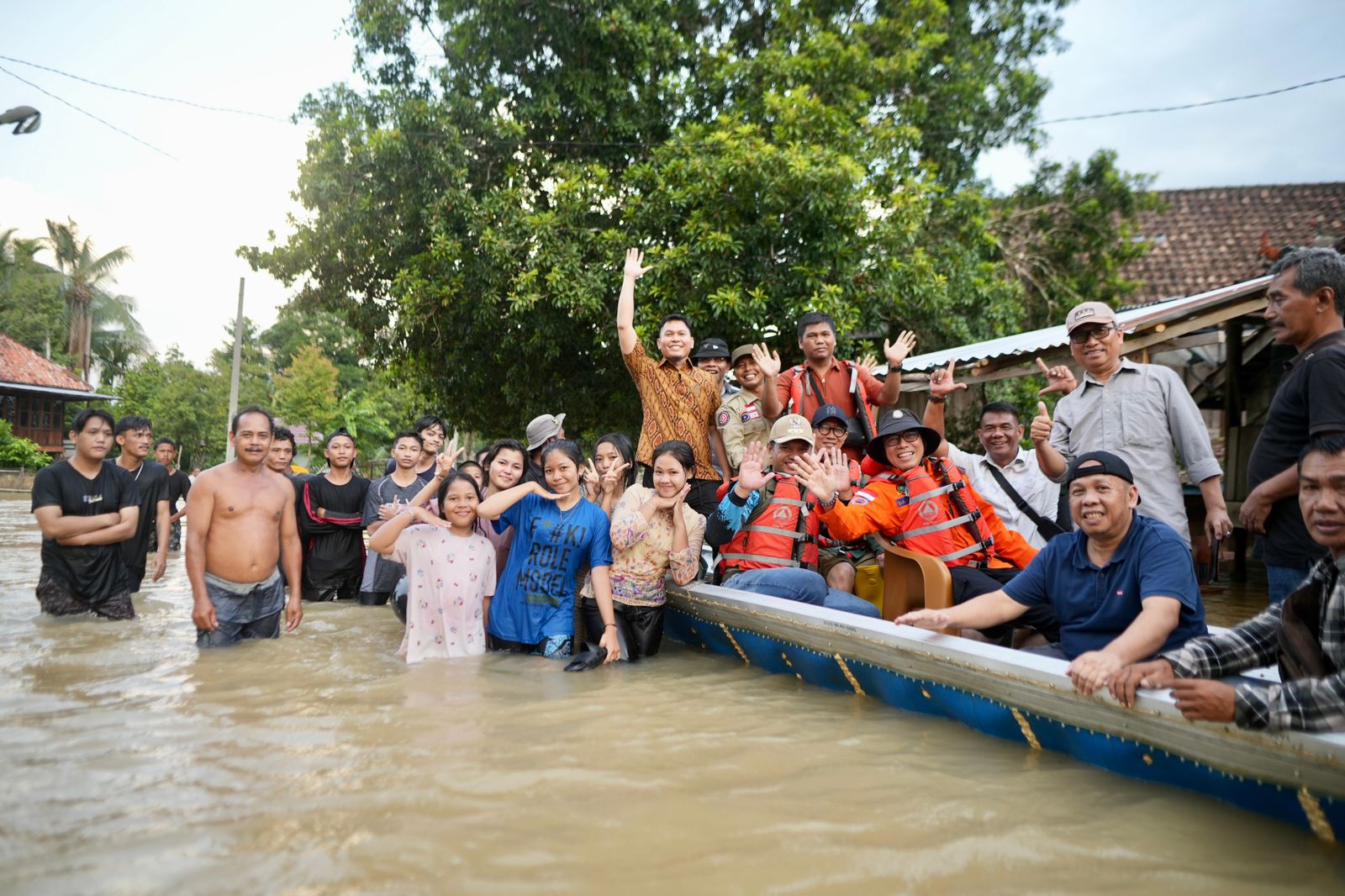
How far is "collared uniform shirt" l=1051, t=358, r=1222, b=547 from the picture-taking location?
4.35m

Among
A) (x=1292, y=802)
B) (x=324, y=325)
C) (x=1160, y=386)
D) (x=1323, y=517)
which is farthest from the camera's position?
(x=324, y=325)

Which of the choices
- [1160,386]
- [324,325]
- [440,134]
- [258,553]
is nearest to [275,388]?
[324,325]

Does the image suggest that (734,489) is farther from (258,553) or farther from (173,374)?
(173,374)

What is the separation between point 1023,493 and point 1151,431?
3.77 ft

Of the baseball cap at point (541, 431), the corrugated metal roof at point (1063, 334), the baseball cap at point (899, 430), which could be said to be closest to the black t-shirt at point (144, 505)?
the baseball cap at point (541, 431)

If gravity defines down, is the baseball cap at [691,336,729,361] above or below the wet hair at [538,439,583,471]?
above

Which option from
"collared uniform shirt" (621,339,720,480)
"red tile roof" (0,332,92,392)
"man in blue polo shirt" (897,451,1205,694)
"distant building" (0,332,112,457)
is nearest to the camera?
"man in blue polo shirt" (897,451,1205,694)

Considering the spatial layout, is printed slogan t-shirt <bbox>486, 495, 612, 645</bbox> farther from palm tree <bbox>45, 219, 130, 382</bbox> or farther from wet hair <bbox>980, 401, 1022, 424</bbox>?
palm tree <bbox>45, 219, 130, 382</bbox>

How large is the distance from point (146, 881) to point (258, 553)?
10.6 feet

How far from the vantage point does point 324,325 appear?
42656 millimetres

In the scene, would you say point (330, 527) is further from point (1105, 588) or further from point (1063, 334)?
point (1063, 334)

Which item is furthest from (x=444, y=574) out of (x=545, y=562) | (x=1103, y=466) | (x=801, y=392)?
(x=1103, y=466)

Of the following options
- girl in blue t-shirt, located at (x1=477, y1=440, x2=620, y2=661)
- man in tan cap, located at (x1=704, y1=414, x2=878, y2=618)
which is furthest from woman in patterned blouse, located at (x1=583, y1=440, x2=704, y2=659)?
man in tan cap, located at (x1=704, y1=414, x2=878, y2=618)

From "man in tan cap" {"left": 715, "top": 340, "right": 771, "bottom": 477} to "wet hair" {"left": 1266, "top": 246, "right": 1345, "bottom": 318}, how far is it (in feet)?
10.8
